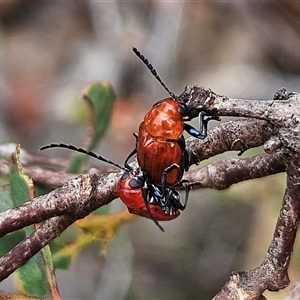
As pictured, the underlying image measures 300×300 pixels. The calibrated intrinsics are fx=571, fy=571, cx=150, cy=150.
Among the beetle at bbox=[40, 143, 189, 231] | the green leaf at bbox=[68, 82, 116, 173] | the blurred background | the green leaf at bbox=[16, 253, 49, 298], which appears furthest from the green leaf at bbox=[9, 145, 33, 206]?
the blurred background

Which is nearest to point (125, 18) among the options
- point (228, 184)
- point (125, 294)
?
point (125, 294)

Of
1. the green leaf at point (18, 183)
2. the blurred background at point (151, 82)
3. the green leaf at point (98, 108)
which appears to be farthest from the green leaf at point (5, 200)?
the blurred background at point (151, 82)

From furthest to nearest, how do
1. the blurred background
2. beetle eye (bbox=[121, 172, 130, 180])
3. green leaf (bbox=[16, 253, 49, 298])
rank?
the blurred background
green leaf (bbox=[16, 253, 49, 298])
beetle eye (bbox=[121, 172, 130, 180])

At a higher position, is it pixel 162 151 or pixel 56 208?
pixel 162 151

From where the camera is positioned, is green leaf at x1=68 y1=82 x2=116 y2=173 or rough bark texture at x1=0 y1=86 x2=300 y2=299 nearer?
rough bark texture at x1=0 y1=86 x2=300 y2=299

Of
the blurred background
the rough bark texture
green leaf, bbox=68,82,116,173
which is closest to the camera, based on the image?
the rough bark texture

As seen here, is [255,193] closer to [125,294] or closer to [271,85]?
[125,294]

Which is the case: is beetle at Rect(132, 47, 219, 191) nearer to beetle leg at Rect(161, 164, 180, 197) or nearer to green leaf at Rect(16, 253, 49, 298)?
beetle leg at Rect(161, 164, 180, 197)

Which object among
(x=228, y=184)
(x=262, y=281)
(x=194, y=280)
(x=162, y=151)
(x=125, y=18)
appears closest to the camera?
(x=262, y=281)
